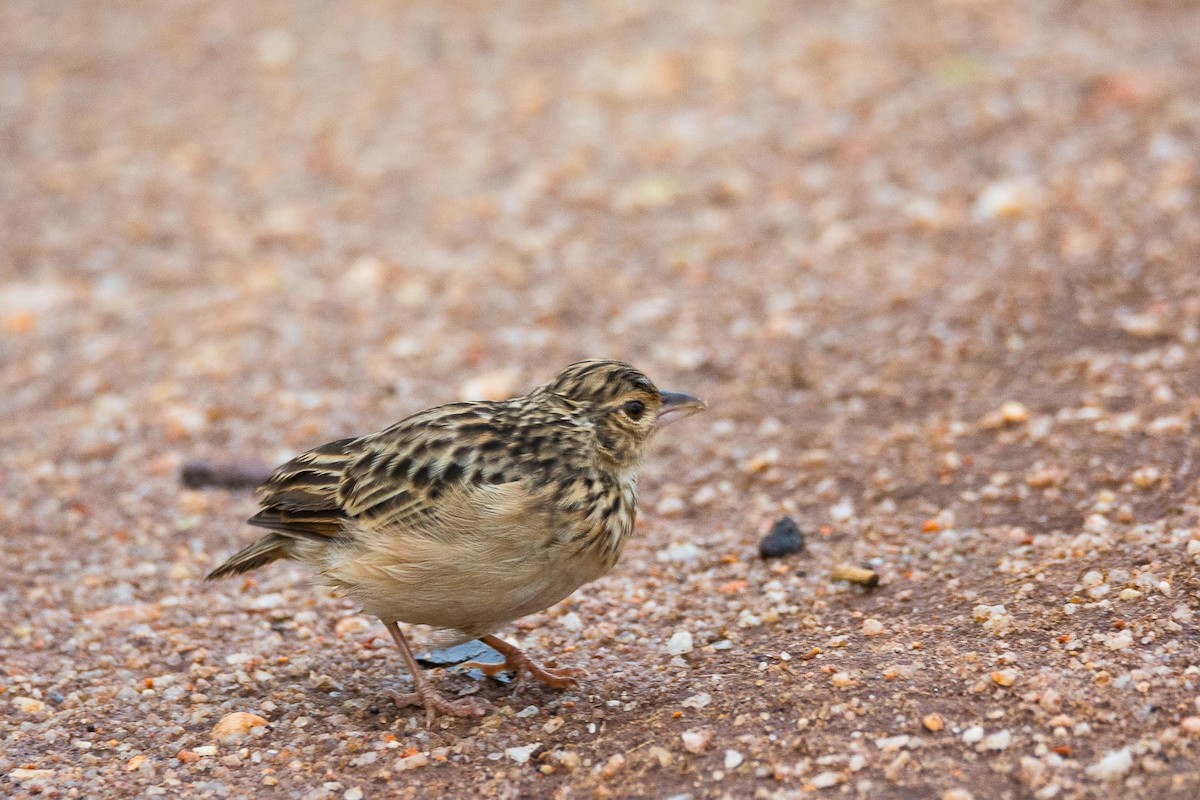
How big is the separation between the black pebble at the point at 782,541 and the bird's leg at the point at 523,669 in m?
1.16

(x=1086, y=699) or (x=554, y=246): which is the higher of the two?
Answer: (x=554, y=246)

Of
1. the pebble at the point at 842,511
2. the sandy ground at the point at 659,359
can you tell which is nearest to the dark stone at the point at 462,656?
the sandy ground at the point at 659,359

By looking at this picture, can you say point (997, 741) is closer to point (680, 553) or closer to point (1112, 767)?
point (1112, 767)

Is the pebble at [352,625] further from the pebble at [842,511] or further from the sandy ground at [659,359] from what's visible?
the pebble at [842,511]

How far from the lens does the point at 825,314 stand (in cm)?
840

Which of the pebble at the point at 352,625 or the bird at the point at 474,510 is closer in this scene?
the bird at the point at 474,510

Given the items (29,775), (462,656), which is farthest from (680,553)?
(29,775)

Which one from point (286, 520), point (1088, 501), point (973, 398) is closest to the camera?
point (286, 520)

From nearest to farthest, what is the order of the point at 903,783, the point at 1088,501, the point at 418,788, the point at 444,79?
the point at 903,783
the point at 418,788
the point at 1088,501
the point at 444,79

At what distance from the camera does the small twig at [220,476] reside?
730cm

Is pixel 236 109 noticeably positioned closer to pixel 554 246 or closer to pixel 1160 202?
pixel 554 246

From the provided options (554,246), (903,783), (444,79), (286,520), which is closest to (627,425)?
(286,520)

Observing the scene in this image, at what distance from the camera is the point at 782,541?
6195 millimetres

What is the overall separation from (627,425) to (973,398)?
2542 millimetres
